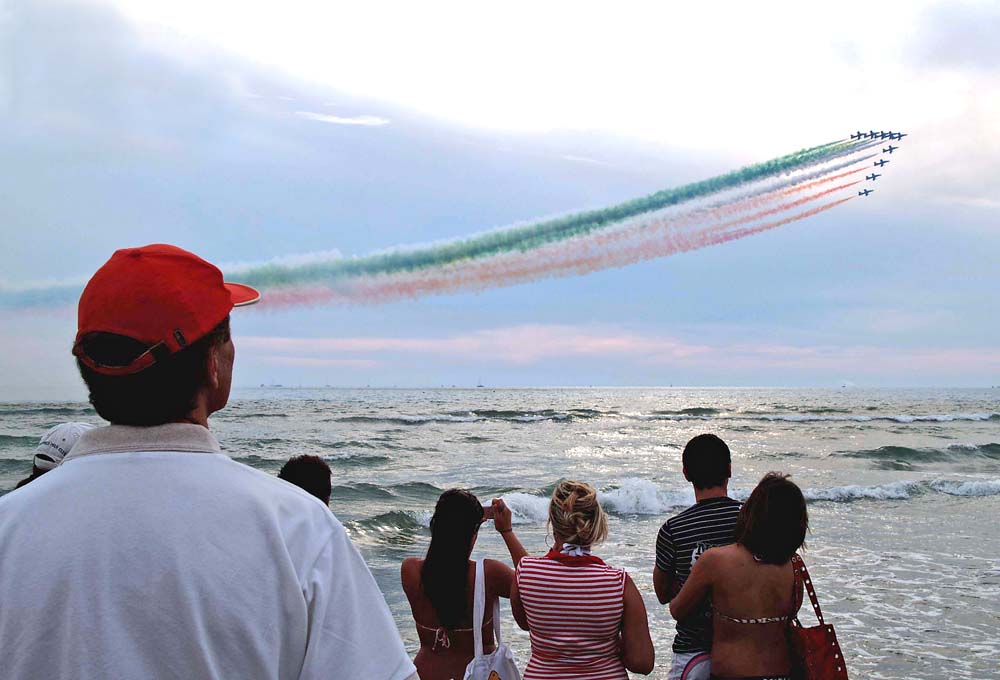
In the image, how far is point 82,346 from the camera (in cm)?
139

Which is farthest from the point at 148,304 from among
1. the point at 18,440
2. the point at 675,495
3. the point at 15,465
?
the point at 18,440

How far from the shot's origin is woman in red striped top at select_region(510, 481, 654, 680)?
12.4ft

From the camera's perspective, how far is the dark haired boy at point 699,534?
160 inches

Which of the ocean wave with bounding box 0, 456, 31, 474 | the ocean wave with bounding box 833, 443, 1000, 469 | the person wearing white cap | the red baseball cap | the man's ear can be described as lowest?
the ocean wave with bounding box 833, 443, 1000, 469

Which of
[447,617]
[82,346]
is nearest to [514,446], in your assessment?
[447,617]

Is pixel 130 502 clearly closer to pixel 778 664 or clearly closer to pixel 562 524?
pixel 562 524

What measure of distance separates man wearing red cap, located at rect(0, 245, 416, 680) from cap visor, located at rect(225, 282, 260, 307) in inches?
8.6

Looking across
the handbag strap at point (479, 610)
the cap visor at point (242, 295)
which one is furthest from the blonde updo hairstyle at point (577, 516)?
the cap visor at point (242, 295)

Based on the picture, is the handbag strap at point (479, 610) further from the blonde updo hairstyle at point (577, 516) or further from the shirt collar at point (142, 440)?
the shirt collar at point (142, 440)

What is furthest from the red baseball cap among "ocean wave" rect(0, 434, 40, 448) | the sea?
"ocean wave" rect(0, 434, 40, 448)

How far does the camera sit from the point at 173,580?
124cm

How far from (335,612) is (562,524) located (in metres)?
2.59

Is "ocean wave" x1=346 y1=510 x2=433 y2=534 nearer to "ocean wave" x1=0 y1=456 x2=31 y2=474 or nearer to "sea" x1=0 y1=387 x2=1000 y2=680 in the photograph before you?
"sea" x1=0 y1=387 x2=1000 y2=680

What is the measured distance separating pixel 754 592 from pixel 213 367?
3.11 metres
